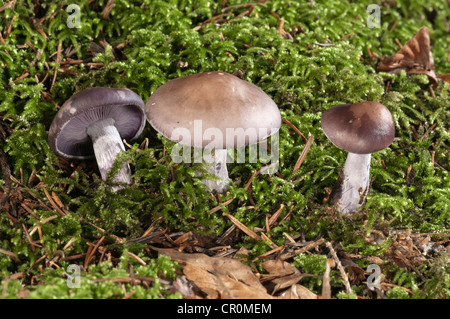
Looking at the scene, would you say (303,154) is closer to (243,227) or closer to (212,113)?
(243,227)

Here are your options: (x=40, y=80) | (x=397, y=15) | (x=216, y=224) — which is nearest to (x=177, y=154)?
(x=216, y=224)

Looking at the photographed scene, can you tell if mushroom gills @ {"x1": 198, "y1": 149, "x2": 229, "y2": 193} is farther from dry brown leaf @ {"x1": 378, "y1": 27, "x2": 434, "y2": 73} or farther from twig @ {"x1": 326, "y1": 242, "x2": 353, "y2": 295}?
dry brown leaf @ {"x1": 378, "y1": 27, "x2": 434, "y2": 73}

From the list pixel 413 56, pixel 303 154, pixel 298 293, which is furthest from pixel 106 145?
pixel 413 56

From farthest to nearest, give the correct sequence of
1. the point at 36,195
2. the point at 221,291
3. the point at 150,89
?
the point at 150,89, the point at 36,195, the point at 221,291

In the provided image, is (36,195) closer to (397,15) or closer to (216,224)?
(216,224)

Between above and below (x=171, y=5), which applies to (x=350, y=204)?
below

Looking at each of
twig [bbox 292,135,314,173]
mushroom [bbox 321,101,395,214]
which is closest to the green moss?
twig [bbox 292,135,314,173]
